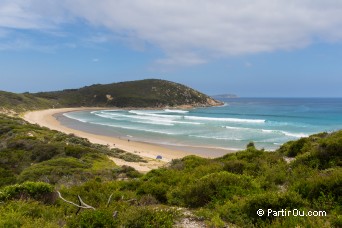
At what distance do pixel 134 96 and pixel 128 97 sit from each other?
3.26 metres

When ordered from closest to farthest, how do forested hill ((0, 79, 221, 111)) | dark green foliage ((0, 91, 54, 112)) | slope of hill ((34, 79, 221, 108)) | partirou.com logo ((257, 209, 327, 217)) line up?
1. partirou.com logo ((257, 209, 327, 217))
2. dark green foliage ((0, 91, 54, 112))
3. forested hill ((0, 79, 221, 111))
4. slope of hill ((34, 79, 221, 108))

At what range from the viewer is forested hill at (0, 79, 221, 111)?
11706 centimetres

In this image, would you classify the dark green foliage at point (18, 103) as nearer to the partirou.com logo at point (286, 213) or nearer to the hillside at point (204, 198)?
the hillside at point (204, 198)

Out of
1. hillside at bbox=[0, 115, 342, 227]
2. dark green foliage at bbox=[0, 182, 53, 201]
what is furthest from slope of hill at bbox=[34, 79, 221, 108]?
dark green foliage at bbox=[0, 182, 53, 201]

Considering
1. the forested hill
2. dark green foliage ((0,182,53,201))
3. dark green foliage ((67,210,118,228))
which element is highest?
the forested hill

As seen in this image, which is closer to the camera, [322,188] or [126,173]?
[322,188]

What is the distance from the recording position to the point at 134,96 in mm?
126188

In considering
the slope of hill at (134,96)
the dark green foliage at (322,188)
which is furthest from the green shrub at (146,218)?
the slope of hill at (134,96)

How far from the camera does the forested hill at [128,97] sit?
11706 centimetres

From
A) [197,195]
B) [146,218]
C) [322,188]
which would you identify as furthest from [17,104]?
[322,188]

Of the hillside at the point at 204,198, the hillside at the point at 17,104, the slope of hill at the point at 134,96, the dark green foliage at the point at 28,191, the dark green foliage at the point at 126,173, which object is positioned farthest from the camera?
the slope of hill at the point at 134,96

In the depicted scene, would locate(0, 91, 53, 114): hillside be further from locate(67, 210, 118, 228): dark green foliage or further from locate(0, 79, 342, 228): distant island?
locate(67, 210, 118, 228): dark green foliage

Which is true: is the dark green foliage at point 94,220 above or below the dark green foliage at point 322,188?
below

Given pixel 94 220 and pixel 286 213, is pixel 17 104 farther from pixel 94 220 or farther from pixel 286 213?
pixel 286 213
